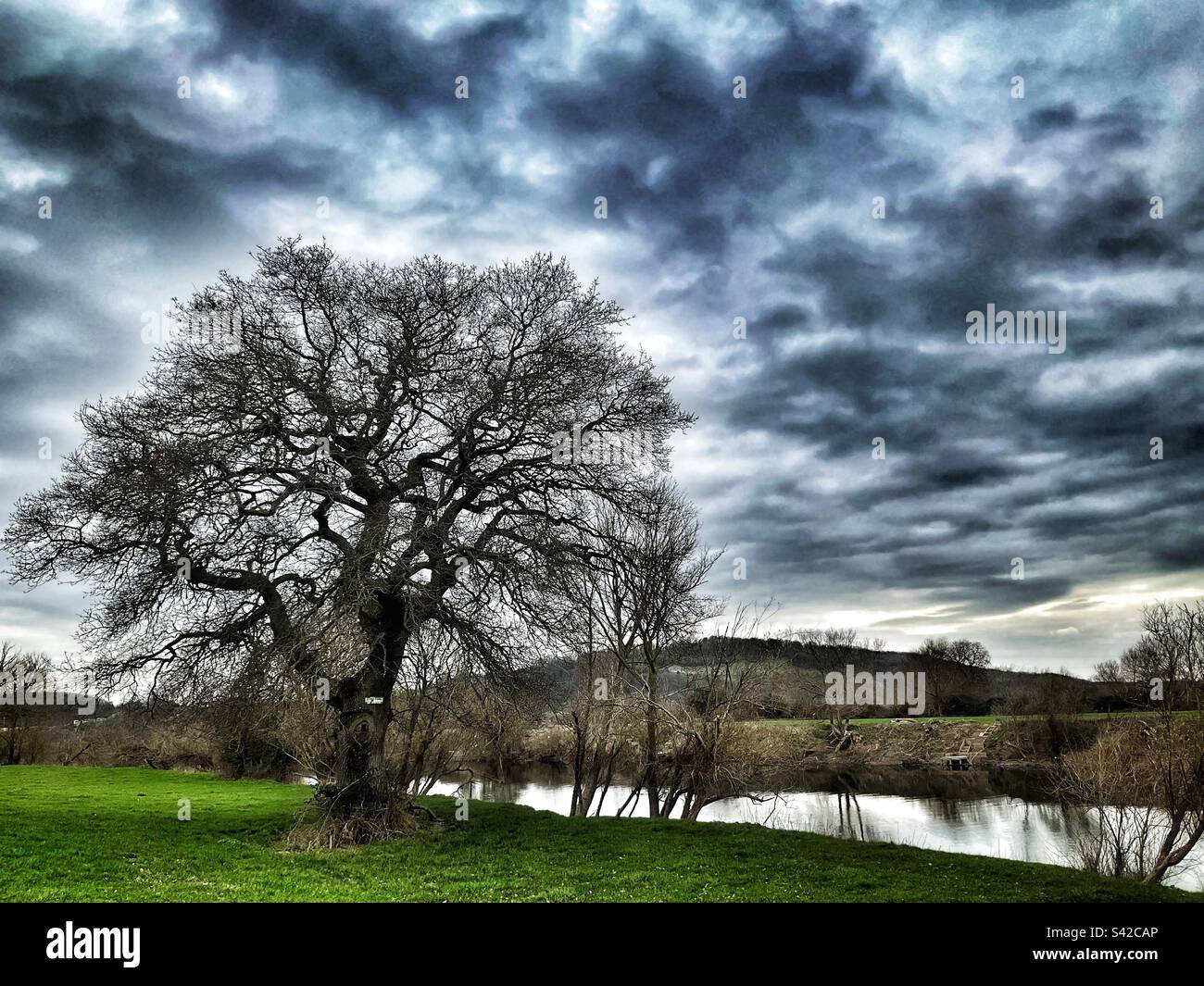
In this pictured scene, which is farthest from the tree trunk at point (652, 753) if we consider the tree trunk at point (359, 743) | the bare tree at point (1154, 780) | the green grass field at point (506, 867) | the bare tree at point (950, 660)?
the bare tree at point (950, 660)

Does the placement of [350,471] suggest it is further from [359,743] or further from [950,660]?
[950,660]

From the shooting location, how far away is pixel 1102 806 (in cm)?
1709

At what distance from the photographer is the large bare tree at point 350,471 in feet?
51.8

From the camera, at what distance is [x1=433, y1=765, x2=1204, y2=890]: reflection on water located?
24000mm

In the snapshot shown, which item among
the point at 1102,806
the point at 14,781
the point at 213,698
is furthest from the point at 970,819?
the point at 14,781

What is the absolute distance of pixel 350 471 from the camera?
18000 mm

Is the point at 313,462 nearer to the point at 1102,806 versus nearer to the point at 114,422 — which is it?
the point at 114,422

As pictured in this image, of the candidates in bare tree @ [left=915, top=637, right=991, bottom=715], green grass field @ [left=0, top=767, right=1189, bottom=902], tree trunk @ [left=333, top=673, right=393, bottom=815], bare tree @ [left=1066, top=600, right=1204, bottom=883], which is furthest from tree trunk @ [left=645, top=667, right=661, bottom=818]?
bare tree @ [left=915, top=637, right=991, bottom=715]

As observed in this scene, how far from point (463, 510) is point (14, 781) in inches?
1141

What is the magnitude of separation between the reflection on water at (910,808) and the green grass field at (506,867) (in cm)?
590

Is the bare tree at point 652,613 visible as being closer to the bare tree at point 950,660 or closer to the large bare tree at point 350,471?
the large bare tree at point 350,471

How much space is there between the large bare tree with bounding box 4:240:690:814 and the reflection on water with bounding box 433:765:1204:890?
43.8 ft

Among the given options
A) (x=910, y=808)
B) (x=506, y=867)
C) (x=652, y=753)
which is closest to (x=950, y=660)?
(x=910, y=808)
